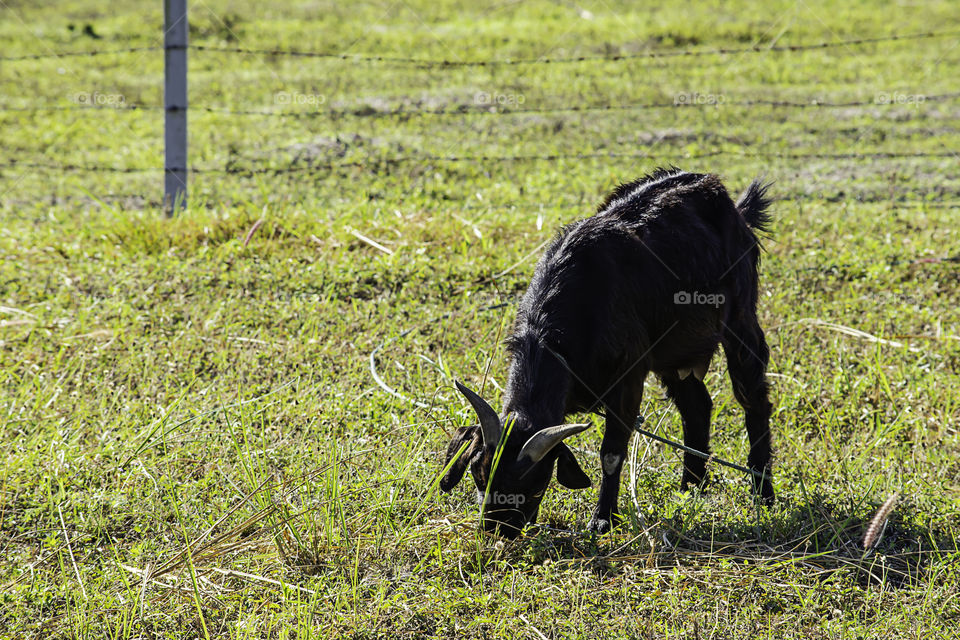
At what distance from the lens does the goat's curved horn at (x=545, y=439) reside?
3.47 m

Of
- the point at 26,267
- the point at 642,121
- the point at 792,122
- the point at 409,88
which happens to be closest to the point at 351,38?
the point at 409,88

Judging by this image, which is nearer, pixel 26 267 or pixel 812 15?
pixel 26 267

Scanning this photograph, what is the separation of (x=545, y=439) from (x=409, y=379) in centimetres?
170

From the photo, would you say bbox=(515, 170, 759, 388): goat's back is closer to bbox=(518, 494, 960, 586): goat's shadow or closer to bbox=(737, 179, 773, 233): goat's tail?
bbox=(737, 179, 773, 233): goat's tail

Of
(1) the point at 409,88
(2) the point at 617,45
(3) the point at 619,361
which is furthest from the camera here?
(2) the point at 617,45

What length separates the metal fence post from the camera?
710 centimetres

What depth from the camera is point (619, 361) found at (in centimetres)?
398

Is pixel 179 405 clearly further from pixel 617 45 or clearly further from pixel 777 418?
pixel 617 45

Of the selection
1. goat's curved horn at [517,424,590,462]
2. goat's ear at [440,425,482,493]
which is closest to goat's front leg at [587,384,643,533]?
goat's curved horn at [517,424,590,462]

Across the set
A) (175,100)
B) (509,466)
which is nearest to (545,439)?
(509,466)

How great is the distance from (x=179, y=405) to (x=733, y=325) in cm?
285

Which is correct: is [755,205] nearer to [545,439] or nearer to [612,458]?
[612,458]

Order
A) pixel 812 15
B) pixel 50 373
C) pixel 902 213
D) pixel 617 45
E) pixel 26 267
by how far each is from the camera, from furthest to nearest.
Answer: pixel 812 15
pixel 617 45
pixel 902 213
pixel 26 267
pixel 50 373

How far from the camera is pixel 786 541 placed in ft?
12.7
